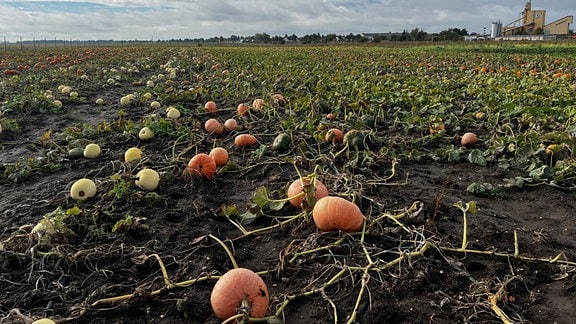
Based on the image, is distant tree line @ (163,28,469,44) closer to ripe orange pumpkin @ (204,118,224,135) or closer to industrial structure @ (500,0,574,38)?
industrial structure @ (500,0,574,38)

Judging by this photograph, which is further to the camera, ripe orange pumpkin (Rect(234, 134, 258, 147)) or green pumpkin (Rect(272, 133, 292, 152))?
ripe orange pumpkin (Rect(234, 134, 258, 147))

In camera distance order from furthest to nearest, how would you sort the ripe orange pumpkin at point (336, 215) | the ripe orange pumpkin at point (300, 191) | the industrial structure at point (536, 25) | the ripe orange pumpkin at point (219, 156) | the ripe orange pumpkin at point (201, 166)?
the industrial structure at point (536, 25) < the ripe orange pumpkin at point (219, 156) < the ripe orange pumpkin at point (201, 166) < the ripe orange pumpkin at point (300, 191) < the ripe orange pumpkin at point (336, 215)

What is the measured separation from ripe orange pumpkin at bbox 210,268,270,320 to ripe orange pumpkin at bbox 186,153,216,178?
94.4 inches

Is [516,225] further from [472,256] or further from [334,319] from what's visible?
[334,319]

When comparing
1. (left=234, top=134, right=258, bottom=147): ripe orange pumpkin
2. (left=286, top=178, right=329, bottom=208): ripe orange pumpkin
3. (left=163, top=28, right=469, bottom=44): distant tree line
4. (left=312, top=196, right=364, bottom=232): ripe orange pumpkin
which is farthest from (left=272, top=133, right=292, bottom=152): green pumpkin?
(left=163, top=28, right=469, bottom=44): distant tree line

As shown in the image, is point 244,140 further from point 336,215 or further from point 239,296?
point 239,296

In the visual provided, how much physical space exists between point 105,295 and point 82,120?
6.86 m

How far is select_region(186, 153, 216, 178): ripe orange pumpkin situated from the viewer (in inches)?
181

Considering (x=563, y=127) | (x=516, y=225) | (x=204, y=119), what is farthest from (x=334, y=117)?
(x=516, y=225)

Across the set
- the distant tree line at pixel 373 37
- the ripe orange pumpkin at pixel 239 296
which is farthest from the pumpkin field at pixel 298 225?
the distant tree line at pixel 373 37

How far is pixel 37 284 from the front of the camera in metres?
2.78

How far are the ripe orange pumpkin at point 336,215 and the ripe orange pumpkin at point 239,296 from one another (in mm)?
935

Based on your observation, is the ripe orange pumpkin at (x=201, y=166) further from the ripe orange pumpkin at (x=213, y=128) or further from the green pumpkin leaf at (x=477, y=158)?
the green pumpkin leaf at (x=477, y=158)

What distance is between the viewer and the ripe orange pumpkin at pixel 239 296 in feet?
7.54
